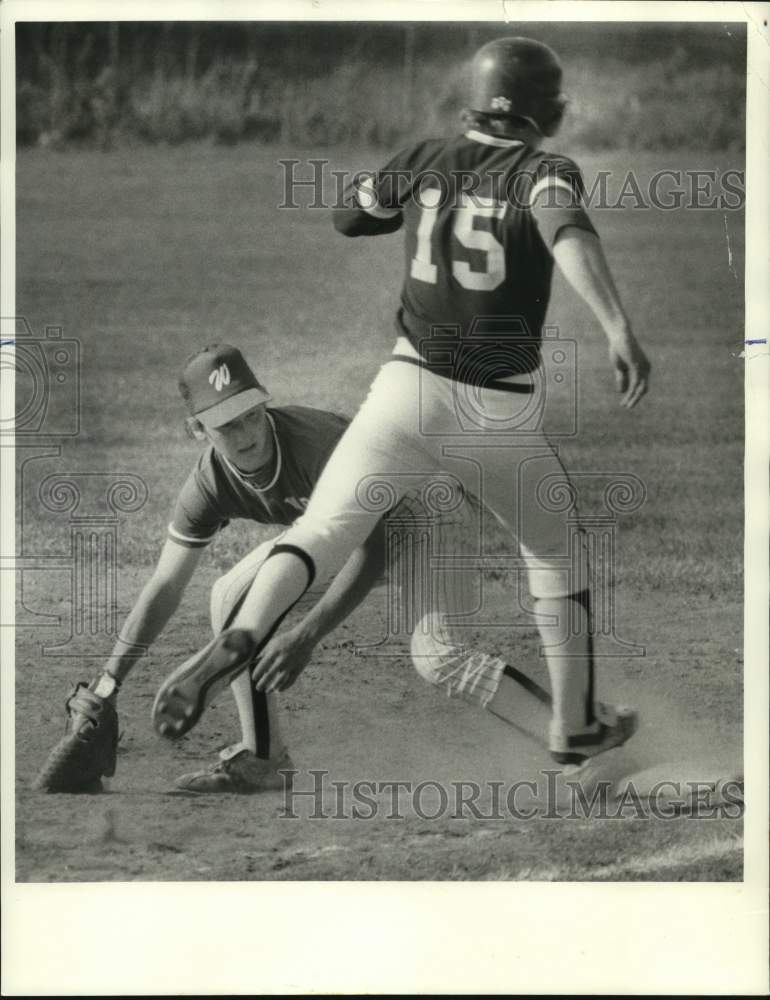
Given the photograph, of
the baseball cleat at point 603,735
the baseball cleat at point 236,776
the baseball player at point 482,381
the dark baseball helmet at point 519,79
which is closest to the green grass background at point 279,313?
the baseball player at point 482,381

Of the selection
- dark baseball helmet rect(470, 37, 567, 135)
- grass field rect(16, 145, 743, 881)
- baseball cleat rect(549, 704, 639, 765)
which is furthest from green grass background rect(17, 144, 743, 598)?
baseball cleat rect(549, 704, 639, 765)

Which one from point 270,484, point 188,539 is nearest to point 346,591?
point 270,484

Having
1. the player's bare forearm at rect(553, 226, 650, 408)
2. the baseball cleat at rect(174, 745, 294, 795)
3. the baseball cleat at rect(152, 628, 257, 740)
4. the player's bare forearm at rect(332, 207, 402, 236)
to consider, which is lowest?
the baseball cleat at rect(174, 745, 294, 795)

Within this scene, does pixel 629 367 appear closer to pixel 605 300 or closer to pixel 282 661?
pixel 605 300

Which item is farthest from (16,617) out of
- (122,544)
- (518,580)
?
(518,580)

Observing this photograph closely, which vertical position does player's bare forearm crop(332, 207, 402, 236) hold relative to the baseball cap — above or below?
above

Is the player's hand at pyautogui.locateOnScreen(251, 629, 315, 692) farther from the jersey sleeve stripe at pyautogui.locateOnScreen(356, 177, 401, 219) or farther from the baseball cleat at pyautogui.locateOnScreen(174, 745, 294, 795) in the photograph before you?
the jersey sleeve stripe at pyautogui.locateOnScreen(356, 177, 401, 219)

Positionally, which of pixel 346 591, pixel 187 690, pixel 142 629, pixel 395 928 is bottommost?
pixel 395 928
